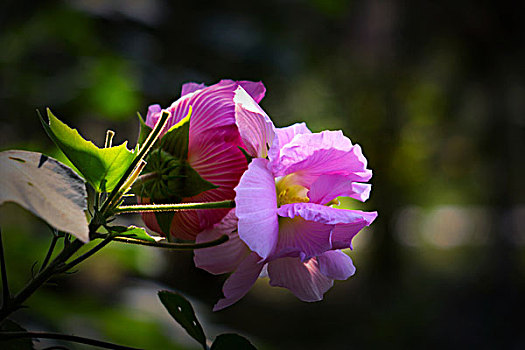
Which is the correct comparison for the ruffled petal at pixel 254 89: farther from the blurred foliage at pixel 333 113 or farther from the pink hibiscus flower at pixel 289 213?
the blurred foliage at pixel 333 113

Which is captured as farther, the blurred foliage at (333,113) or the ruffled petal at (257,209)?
the blurred foliage at (333,113)

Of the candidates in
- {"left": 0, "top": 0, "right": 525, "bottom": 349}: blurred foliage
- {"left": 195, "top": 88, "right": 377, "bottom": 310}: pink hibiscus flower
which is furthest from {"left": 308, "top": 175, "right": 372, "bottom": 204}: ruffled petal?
{"left": 0, "top": 0, "right": 525, "bottom": 349}: blurred foliage

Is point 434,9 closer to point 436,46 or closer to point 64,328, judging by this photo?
point 436,46

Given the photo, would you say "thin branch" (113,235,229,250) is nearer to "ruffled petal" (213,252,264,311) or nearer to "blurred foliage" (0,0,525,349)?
"ruffled petal" (213,252,264,311)

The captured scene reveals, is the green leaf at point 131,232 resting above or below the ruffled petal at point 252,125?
below

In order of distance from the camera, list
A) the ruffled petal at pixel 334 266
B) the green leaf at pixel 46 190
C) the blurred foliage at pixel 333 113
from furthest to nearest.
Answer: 1. the blurred foliage at pixel 333 113
2. the ruffled petal at pixel 334 266
3. the green leaf at pixel 46 190

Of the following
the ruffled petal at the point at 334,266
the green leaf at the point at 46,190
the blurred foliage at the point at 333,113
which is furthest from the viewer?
the blurred foliage at the point at 333,113

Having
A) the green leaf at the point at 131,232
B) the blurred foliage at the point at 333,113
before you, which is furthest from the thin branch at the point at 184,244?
the blurred foliage at the point at 333,113
